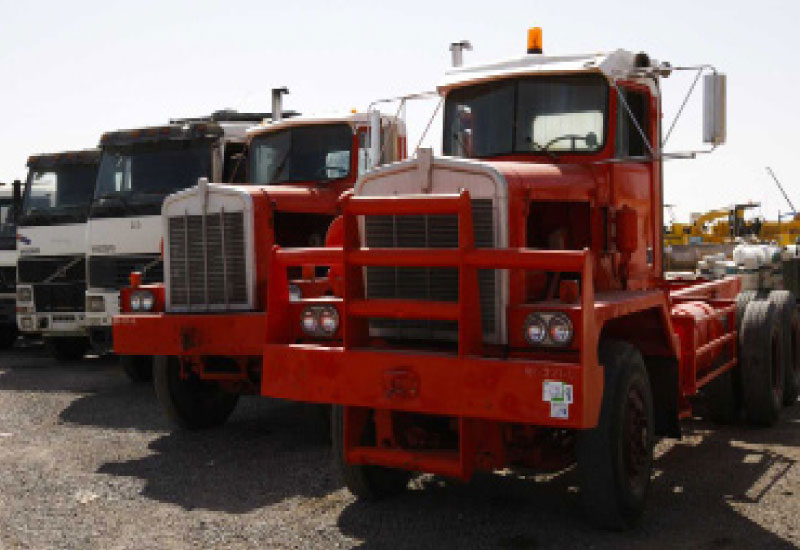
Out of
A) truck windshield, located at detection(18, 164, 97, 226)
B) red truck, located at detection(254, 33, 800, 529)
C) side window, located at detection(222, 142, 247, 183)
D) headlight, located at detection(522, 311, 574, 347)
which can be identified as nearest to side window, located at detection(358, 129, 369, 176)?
side window, located at detection(222, 142, 247, 183)

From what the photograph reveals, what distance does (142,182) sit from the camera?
10586 millimetres

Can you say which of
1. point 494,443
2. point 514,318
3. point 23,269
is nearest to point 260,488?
point 494,443

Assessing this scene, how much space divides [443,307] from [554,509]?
5.49 ft

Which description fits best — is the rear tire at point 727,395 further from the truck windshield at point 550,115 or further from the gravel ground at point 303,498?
the truck windshield at point 550,115

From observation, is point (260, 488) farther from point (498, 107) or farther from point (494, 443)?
point (498, 107)

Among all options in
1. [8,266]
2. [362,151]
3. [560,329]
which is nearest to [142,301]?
[362,151]

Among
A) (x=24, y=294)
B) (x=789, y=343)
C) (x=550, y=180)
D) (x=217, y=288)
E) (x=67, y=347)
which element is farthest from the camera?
(x=67, y=347)

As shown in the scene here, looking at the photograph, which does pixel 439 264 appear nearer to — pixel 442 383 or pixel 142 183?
pixel 442 383

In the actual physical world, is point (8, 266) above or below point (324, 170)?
below

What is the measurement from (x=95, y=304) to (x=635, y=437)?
24.8 ft

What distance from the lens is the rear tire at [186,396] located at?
8.45m

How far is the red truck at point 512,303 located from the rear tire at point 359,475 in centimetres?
1

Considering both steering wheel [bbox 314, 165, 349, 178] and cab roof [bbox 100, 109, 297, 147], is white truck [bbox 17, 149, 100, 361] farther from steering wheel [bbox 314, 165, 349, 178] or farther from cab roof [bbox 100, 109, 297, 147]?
steering wheel [bbox 314, 165, 349, 178]

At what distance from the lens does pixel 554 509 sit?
5.89 m
